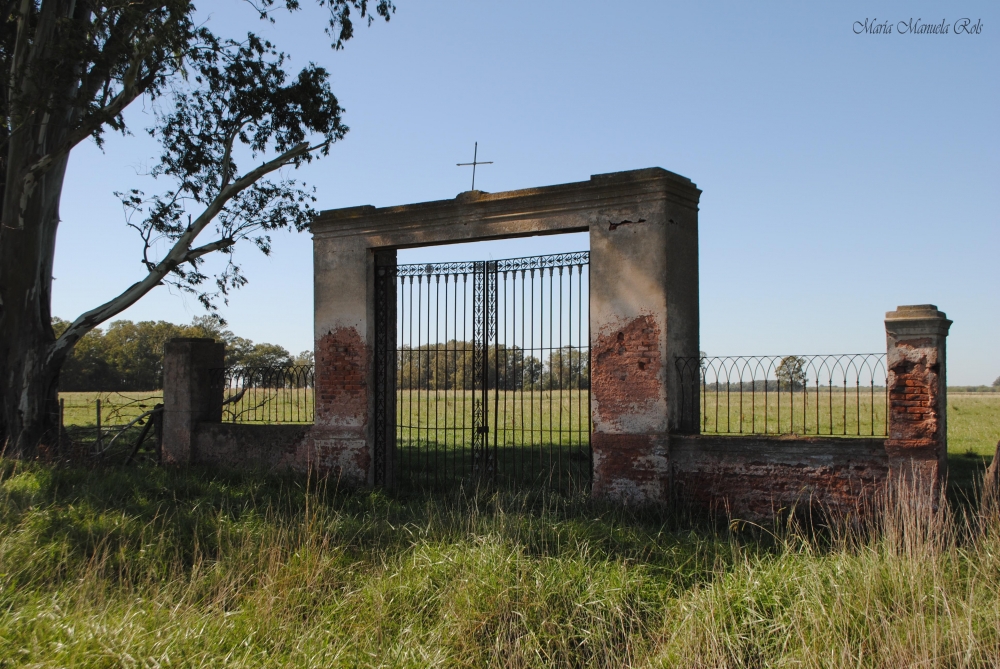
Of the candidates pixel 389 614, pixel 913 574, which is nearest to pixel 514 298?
pixel 389 614

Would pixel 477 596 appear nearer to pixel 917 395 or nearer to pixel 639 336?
pixel 639 336

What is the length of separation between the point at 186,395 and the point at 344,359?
272cm

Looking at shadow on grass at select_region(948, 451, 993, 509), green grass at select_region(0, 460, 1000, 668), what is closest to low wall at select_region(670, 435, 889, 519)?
green grass at select_region(0, 460, 1000, 668)

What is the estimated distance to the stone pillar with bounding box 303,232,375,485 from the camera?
10.2 m

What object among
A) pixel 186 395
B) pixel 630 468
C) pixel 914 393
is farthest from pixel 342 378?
pixel 914 393

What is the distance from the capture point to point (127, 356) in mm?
50344

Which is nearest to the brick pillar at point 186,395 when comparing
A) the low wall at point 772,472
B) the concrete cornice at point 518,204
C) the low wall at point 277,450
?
the low wall at point 277,450

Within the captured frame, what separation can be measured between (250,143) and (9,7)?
154 inches

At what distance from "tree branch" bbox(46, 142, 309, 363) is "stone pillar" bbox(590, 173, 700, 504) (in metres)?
6.88

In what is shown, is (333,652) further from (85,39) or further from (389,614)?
(85,39)

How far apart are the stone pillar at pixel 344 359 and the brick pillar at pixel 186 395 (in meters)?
1.96

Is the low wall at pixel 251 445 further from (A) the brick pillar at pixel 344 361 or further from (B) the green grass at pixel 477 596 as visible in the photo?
(B) the green grass at pixel 477 596

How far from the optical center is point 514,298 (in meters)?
9.56

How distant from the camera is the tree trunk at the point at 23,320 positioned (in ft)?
39.2
